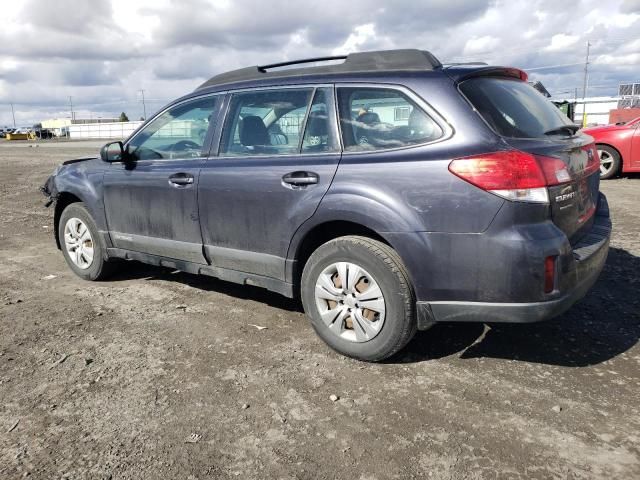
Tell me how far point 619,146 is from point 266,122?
9618mm

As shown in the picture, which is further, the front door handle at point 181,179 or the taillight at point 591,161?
the front door handle at point 181,179

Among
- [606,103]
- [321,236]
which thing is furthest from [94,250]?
[606,103]

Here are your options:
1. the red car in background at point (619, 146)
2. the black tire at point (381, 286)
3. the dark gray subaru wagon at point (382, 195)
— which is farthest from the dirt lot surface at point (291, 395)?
the red car in background at point (619, 146)

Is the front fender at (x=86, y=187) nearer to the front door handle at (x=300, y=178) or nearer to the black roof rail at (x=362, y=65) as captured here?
the black roof rail at (x=362, y=65)

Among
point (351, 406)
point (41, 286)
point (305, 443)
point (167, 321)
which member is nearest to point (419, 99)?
point (351, 406)

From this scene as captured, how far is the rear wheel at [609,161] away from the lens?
1112cm

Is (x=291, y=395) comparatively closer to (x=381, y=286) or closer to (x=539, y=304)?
(x=381, y=286)

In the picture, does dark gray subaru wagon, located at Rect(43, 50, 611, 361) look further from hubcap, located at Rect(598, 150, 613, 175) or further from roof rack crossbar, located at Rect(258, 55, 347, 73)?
hubcap, located at Rect(598, 150, 613, 175)

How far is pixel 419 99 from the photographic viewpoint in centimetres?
319

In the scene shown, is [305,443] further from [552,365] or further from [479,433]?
[552,365]

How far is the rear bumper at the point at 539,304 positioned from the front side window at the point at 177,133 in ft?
7.40

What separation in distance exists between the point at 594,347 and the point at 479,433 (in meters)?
1.43

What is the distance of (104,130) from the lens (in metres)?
63.1

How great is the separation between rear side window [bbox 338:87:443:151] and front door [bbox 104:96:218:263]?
1.29 metres
